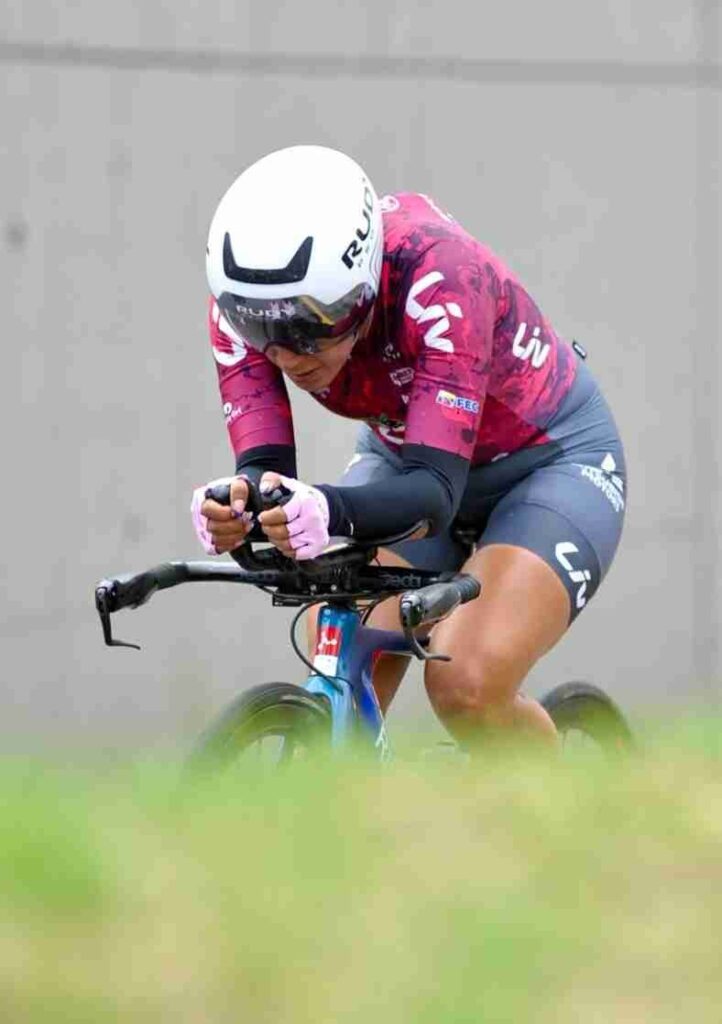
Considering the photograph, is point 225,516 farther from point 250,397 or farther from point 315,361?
point 250,397

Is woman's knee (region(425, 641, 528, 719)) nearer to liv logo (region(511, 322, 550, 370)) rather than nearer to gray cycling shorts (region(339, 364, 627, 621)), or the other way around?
gray cycling shorts (region(339, 364, 627, 621))

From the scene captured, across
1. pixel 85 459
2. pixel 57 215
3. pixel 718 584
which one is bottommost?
pixel 718 584

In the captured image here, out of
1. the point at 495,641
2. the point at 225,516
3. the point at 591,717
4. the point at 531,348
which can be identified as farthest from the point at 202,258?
the point at 225,516

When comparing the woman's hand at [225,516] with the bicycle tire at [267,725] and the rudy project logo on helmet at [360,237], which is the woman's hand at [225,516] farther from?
the rudy project logo on helmet at [360,237]

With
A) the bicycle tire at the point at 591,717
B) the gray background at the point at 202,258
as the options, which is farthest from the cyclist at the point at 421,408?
the gray background at the point at 202,258

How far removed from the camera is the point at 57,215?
9.82 m

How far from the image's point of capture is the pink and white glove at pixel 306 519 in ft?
15.2

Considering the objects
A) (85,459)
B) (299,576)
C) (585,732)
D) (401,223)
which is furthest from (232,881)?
(85,459)

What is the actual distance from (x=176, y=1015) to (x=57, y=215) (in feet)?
24.4

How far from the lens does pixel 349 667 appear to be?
511 centimetres

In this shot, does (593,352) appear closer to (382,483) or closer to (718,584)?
(718,584)

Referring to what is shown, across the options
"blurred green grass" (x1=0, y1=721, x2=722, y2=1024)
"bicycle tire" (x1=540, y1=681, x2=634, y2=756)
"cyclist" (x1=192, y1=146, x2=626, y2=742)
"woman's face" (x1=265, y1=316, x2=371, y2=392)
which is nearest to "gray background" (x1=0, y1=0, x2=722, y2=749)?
"bicycle tire" (x1=540, y1=681, x2=634, y2=756)

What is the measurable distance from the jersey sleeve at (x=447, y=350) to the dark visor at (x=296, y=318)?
0.15m

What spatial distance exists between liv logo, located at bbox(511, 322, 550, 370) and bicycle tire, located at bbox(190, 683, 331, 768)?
1.19 meters
